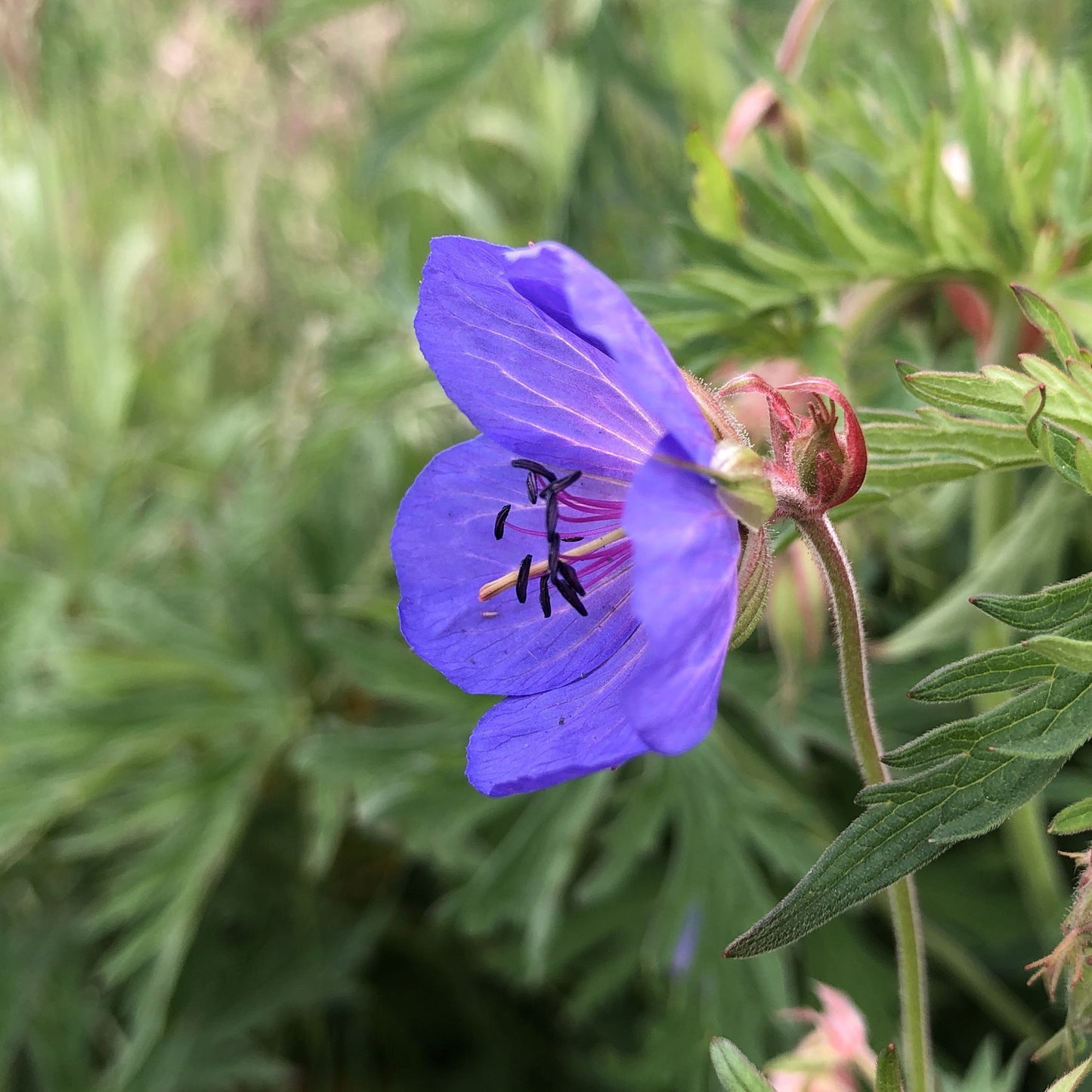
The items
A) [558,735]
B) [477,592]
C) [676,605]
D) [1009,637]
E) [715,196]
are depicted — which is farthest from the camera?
[1009,637]

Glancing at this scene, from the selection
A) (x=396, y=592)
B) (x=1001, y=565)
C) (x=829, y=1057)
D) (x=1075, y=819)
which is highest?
(x=1075, y=819)

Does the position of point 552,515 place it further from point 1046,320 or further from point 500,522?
point 1046,320

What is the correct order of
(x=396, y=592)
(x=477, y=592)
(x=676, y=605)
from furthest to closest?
1. (x=396, y=592)
2. (x=477, y=592)
3. (x=676, y=605)

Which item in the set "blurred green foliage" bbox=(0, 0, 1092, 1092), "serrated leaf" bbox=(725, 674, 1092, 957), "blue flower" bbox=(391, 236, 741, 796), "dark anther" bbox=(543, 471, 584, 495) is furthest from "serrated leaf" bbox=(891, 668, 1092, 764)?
"blurred green foliage" bbox=(0, 0, 1092, 1092)

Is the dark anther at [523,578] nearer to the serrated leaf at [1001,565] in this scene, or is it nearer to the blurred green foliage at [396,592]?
the blurred green foliage at [396,592]

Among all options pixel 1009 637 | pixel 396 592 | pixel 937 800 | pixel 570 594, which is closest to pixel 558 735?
pixel 570 594

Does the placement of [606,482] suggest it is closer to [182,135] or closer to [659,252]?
[659,252]
